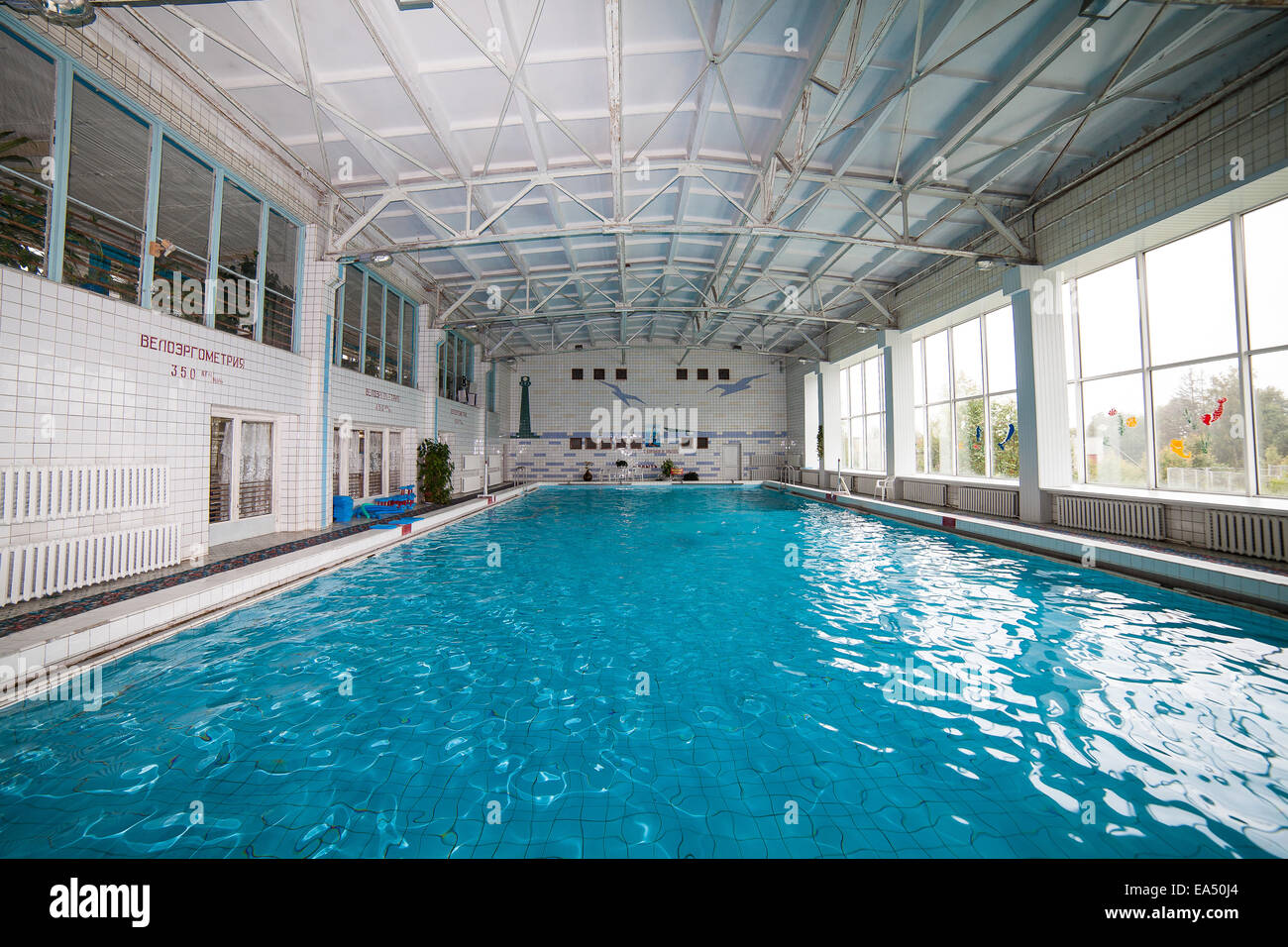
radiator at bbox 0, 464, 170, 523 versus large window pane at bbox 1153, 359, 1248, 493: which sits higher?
large window pane at bbox 1153, 359, 1248, 493

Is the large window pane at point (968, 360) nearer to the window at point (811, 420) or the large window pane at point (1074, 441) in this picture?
the large window pane at point (1074, 441)

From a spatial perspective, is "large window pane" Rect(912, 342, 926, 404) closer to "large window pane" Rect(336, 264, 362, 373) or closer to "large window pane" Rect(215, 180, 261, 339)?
"large window pane" Rect(336, 264, 362, 373)

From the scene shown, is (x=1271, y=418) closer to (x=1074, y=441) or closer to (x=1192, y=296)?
(x=1192, y=296)

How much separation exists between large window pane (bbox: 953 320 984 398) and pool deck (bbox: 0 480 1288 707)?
324cm

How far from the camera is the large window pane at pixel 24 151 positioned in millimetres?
3576

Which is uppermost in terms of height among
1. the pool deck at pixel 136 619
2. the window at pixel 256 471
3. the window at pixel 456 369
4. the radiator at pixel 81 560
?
the window at pixel 456 369

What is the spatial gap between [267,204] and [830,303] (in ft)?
36.8

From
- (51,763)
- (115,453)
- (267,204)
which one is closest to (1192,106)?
(51,763)

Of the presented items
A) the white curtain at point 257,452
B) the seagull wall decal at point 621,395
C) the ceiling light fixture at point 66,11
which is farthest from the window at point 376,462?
the seagull wall decal at point 621,395

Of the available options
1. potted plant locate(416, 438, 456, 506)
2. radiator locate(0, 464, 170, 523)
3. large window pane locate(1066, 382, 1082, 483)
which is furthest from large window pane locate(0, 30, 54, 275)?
large window pane locate(1066, 382, 1082, 483)

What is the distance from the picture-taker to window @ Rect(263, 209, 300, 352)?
252 inches

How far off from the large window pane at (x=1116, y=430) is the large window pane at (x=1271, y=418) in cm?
123

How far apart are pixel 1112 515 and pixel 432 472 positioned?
1135cm

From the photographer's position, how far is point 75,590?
3824mm
